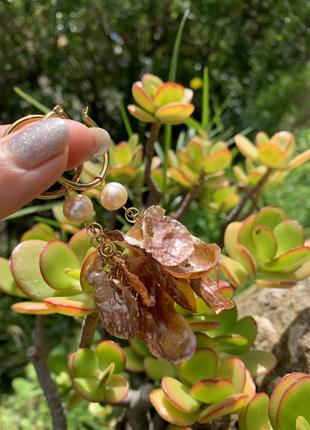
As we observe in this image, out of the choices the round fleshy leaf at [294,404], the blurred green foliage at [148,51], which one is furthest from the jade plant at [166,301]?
the blurred green foliage at [148,51]

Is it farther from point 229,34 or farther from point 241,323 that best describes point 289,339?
point 229,34

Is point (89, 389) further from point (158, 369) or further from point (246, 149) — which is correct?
point (246, 149)

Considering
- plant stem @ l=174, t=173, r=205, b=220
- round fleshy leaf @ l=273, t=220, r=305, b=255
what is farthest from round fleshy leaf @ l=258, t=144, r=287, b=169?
round fleshy leaf @ l=273, t=220, r=305, b=255

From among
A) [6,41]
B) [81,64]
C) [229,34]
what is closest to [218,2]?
[229,34]

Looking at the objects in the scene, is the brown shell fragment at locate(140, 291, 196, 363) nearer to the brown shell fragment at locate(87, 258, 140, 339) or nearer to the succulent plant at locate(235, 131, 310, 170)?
the brown shell fragment at locate(87, 258, 140, 339)

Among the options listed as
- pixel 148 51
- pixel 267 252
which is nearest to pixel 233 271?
pixel 267 252

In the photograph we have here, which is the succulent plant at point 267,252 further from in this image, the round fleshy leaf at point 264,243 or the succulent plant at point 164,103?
the succulent plant at point 164,103
